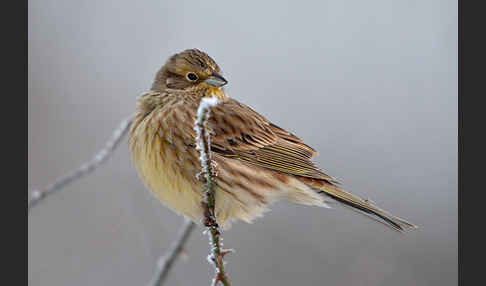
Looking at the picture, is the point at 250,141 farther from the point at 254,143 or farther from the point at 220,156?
the point at 220,156

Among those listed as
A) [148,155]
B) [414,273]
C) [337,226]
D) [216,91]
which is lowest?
[414,273]

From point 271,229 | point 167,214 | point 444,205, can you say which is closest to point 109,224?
point 167,214

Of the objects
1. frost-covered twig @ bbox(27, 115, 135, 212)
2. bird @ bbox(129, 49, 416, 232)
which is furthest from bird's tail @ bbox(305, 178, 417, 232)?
frost-covered twig @ bbox(27, 115, 135, 212)

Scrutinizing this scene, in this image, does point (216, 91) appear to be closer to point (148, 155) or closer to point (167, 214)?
point (148, 155)

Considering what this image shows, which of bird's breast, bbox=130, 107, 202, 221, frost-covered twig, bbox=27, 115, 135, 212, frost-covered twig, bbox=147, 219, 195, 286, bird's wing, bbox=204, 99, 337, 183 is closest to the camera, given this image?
frost-covered twig, bbox=27, 115, 135, 212

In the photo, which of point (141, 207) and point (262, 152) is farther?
point (141, 207)

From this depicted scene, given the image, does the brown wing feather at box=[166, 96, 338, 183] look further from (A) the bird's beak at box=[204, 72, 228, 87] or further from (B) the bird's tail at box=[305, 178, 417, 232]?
(A) the bird's beak at box=[204, 72, 228, 87]

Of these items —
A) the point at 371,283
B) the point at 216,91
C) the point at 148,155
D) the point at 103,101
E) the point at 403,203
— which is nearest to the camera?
the point at 148,155
